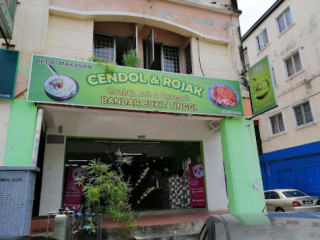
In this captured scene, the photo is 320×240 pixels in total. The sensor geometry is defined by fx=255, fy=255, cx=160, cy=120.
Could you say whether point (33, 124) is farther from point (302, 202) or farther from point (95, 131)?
point (302, 202)

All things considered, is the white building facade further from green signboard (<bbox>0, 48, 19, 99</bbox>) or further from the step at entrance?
green signboard (<bbox>0, 48, 19, 99</bbox>)

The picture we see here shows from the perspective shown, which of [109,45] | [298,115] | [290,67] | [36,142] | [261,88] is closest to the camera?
[36,142]

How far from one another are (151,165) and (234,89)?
9.26 meters

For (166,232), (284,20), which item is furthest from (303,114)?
(166,232)

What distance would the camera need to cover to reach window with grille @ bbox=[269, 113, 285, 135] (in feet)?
57.0

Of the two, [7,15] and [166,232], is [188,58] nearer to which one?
[7,15]

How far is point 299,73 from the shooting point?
15.6m

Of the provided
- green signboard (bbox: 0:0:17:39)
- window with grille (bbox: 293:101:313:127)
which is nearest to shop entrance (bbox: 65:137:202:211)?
green signboard (bbox: 0:0:17:39)

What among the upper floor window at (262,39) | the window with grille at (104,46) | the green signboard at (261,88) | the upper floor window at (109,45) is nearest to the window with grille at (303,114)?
the upper floor window at (262,39)

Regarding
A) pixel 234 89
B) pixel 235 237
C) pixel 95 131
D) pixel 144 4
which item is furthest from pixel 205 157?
pixel 235 237

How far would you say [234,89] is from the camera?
859cm

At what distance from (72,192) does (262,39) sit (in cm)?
1715

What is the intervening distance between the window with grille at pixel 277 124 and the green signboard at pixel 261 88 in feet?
33.1

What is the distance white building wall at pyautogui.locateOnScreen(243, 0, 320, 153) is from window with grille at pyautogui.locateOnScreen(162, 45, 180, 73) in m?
8.53
